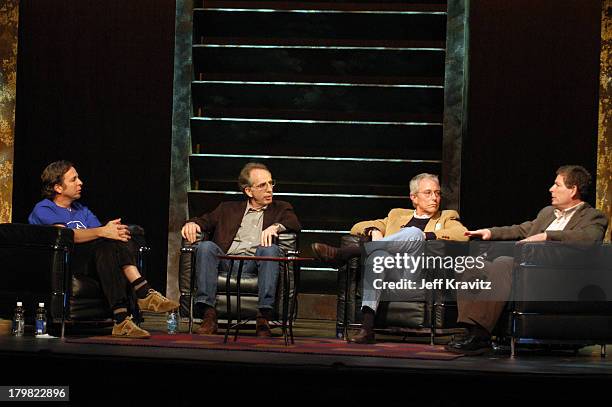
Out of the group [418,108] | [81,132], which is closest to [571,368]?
[418,108]

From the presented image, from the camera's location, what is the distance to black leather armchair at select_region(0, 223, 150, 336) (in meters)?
6.19

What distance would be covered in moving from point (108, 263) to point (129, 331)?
50 cm

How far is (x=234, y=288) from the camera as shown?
21.7 feet

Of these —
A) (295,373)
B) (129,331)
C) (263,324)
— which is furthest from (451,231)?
(129,331)

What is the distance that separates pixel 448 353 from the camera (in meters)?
5.82

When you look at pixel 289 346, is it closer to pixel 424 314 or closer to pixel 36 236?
pixel 424 314

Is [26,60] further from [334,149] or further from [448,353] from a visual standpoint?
[448,353]

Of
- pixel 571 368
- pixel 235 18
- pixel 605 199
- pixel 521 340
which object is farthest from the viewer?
pixel 235 18

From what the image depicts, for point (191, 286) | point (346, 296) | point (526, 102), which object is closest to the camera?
point (346, 296)

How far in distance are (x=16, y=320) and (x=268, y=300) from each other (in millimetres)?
1495

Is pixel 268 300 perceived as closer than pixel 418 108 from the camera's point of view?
Yes

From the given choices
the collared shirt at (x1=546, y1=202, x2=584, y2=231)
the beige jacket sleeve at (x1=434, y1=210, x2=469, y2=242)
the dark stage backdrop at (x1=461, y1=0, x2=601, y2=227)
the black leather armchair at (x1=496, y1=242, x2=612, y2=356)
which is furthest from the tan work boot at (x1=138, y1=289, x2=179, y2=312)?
the dark stage backdrop at (x1=461, y1=0, x2=601, y2=227)

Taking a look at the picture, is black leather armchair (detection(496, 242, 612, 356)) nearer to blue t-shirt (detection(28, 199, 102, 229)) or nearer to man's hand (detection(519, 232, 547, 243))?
man's hand (detection(519, 232, 547, 243))

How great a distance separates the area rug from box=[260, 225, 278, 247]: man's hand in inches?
23.8
